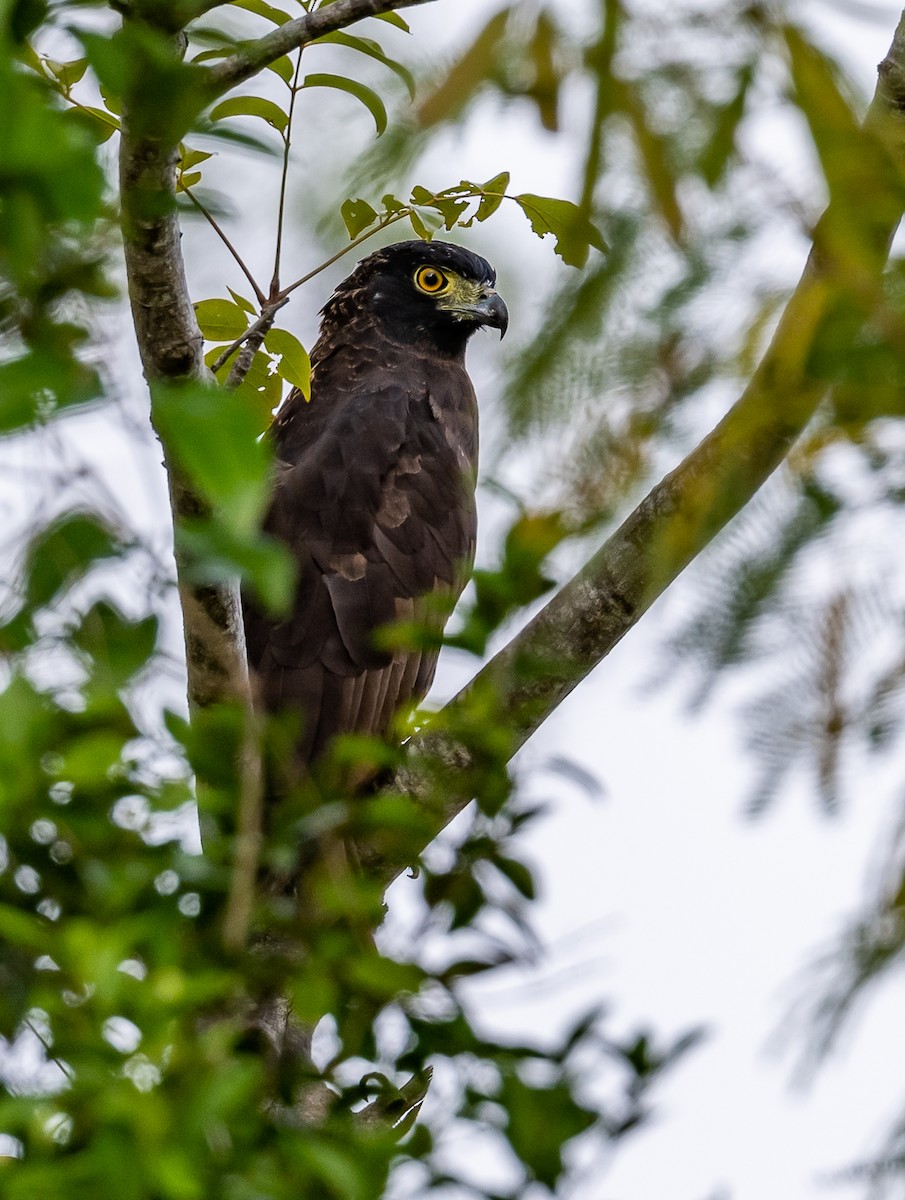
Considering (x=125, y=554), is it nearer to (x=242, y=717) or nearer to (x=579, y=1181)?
(x=242, y=717)

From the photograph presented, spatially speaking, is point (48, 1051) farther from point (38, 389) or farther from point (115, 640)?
point (38, 389)

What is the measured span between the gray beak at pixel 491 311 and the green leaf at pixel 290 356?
265 cm

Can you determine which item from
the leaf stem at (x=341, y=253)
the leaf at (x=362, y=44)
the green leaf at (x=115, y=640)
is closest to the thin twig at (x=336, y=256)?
the leaf stem at (x=341, y=253)

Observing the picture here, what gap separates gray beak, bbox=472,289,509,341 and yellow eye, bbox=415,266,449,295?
0.18m

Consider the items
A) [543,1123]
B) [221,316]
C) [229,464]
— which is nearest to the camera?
[229,464]

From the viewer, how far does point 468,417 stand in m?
5.47

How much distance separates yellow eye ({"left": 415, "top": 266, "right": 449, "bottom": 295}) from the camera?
5793 millimetres

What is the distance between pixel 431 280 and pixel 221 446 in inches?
194

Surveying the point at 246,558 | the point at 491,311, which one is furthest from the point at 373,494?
the point at 246,558

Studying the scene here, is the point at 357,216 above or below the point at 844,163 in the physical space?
below

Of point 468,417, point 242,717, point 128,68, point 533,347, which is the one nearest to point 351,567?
point 468,417

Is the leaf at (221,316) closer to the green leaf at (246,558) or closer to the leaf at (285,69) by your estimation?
the leaf at (285,69)

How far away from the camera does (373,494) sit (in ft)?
16.2

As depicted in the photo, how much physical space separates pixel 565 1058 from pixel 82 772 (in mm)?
705
